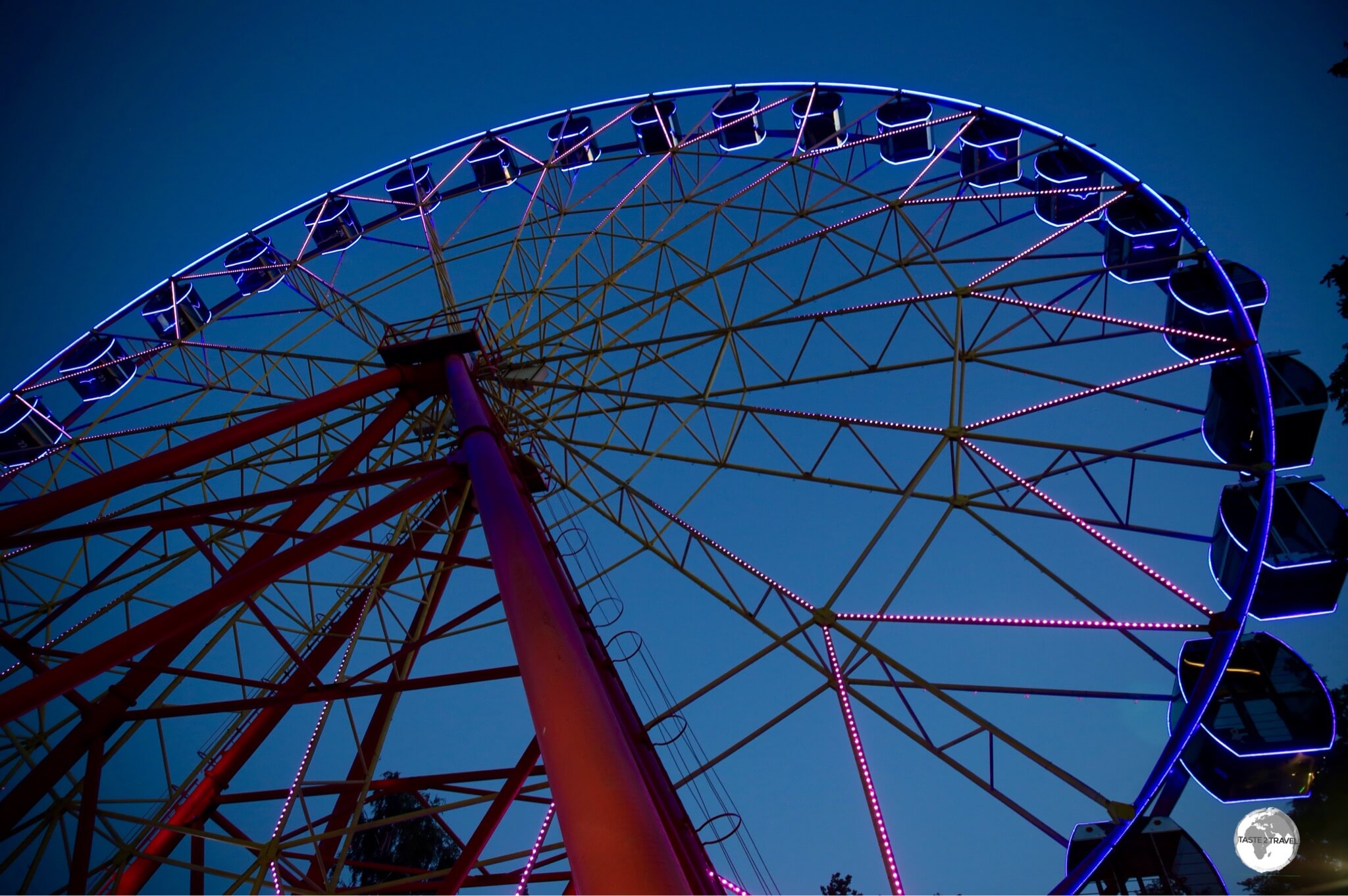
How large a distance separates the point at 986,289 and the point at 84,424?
18447mm

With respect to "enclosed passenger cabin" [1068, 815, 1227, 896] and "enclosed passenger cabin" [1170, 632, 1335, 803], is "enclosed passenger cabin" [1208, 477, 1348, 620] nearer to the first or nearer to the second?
"enclosed passenger cabin" [1170, 632, 1335, 803]

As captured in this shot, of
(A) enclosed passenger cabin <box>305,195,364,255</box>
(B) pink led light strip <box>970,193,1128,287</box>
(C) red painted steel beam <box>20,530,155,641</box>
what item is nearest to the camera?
(C) red painted steel beam <box>20,530,155,641</box>

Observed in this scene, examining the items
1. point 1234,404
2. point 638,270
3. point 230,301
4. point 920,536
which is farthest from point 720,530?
point 1234,404

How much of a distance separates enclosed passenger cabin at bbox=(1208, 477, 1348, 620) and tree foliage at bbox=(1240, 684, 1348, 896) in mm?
13702

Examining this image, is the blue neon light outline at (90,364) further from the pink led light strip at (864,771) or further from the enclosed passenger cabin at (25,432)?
the pink led light strip at (864,771)

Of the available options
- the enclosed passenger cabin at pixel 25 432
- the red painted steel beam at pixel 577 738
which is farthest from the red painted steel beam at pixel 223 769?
the enclosed passenger cabin at pixel 25 432

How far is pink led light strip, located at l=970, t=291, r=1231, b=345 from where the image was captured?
1026 centimetres

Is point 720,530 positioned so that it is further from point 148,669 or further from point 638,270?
point 148,669

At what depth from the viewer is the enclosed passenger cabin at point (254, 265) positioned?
17.3 metres

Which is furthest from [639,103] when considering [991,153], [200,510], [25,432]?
[25,432]

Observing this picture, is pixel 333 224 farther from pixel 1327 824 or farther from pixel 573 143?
pixel 1327 824

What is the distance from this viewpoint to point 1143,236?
12.3 m

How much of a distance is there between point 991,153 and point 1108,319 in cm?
509

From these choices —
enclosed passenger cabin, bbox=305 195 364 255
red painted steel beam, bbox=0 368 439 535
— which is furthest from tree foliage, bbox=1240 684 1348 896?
enclosed passenger cabin, bbox=305 195 364 255
